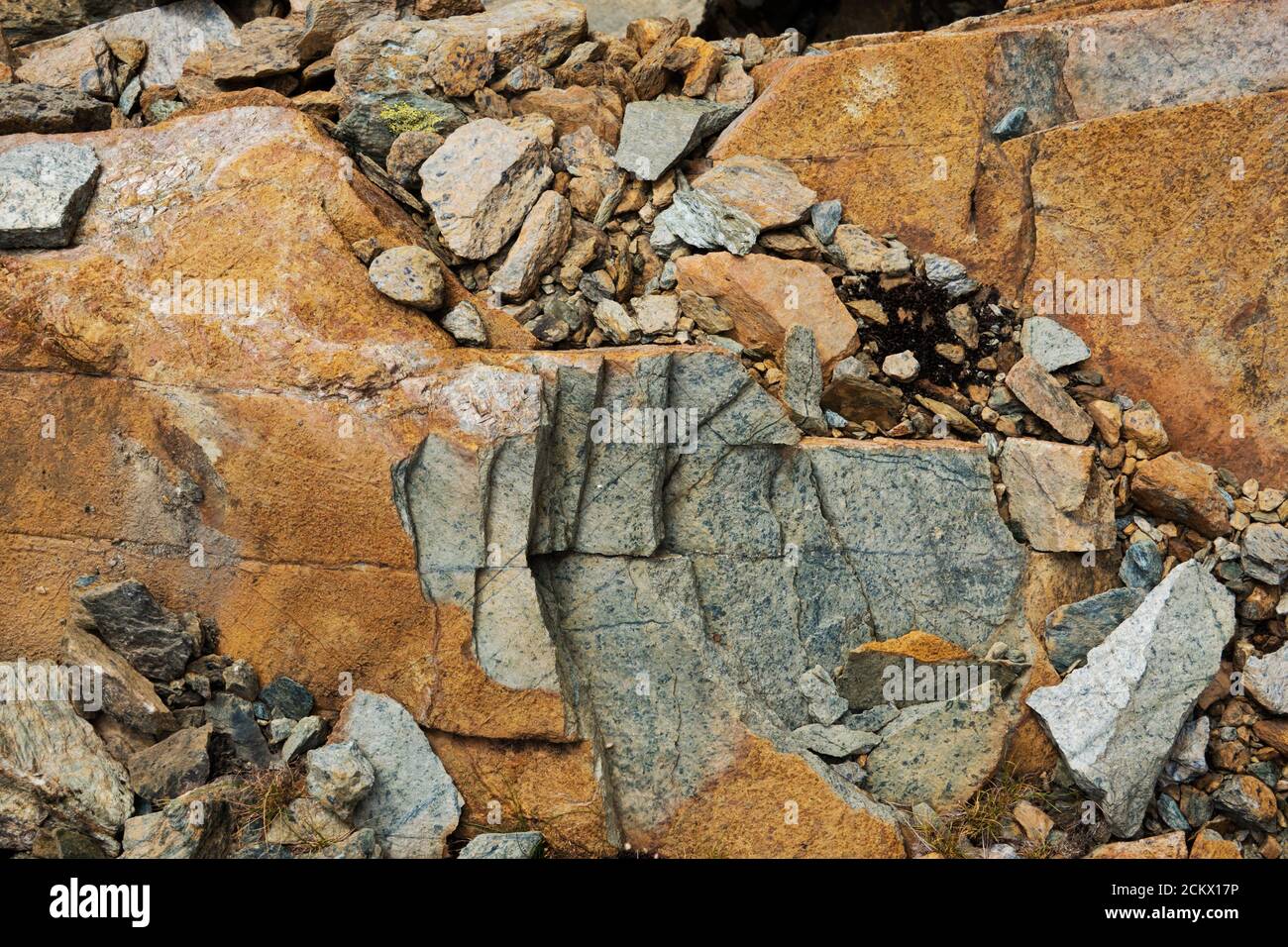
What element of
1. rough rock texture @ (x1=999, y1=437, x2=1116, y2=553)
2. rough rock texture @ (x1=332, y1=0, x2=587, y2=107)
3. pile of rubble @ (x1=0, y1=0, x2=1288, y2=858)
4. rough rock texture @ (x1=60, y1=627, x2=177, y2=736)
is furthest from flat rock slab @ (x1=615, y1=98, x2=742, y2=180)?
rough rock texture @ (x1=60, y1=627, x2=177, y2=736)

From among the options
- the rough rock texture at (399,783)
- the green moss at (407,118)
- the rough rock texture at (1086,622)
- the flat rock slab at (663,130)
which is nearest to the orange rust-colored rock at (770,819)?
the rough rock texture at (399,783)

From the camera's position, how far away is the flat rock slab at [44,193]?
702 cm

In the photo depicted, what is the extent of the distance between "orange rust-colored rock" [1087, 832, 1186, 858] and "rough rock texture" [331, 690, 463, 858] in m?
3.68

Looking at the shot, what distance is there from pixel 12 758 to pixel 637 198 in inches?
201

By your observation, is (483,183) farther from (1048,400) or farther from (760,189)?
(1048,400)

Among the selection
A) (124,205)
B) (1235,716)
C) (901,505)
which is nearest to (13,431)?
(124,205)

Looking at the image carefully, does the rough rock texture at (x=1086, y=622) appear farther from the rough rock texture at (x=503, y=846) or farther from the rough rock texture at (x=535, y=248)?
the rough rock texture at (x=535, y=248)

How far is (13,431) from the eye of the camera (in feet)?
22.9

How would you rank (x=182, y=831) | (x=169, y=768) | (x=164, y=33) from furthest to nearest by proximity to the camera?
(x=164, y=33) < (x=169, y=768) < (x=182, y=831)

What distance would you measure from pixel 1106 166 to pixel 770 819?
184 inches

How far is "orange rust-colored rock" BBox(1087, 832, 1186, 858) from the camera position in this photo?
6560 millimetres

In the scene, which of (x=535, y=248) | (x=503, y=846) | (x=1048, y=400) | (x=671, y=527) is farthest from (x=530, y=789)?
(x=1048, y=400)

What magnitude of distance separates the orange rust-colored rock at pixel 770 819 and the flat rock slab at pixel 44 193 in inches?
200

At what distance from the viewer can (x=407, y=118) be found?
8078 millimetres
